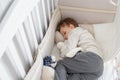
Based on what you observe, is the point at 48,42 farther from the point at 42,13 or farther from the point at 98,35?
the point at 98,35

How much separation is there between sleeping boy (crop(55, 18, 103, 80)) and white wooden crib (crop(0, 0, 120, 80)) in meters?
0.09

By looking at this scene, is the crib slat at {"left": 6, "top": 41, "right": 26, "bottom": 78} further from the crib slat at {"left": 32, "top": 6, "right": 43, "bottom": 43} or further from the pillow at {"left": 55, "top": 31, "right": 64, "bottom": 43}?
the pillow at {"left": 55, "top": 31, "right": 64, "bottom": 43}

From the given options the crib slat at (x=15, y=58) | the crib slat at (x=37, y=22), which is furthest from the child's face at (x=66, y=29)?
the crib slat at (x=15, y=58)

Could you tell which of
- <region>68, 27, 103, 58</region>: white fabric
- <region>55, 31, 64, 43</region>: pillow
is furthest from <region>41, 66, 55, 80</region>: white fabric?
<region>55, 31, 64, 43</region>: pillow

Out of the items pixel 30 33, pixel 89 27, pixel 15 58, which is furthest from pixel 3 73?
pixel 89 27

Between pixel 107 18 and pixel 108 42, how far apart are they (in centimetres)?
23

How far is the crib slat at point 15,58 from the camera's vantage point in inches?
38.4

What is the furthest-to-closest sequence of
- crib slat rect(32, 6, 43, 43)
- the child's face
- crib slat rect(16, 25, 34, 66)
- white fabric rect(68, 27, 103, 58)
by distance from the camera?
the child's face
white fabric rect(68, 27, 103, 58)
crib slat rect(32, 6, 43, 43)
crib slat rect(16, 25, 34, 66)

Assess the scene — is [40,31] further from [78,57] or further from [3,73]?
[3,73]

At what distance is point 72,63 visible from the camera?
55.0 inches

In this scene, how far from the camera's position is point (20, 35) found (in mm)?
1062

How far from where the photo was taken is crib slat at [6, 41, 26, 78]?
977mm

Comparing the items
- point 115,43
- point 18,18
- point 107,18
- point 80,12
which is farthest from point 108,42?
point 18,18

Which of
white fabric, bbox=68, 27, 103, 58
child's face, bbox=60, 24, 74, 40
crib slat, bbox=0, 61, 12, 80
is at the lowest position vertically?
white fabric, bbox=68, 27, 103, 58
